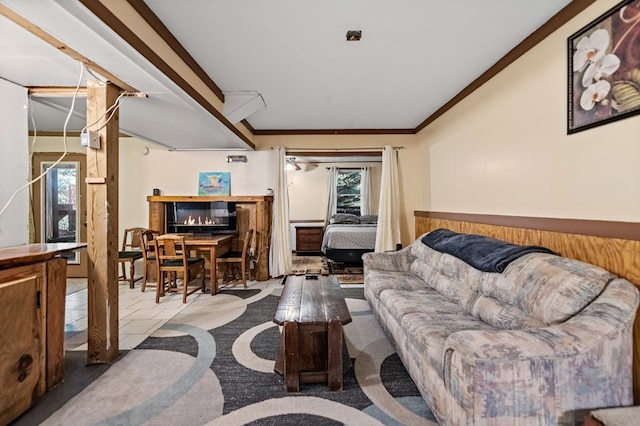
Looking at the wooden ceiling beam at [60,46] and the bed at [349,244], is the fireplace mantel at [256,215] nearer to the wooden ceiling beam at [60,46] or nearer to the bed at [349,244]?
the bed at [349,244]

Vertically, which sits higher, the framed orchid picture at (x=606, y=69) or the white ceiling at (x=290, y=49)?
the white ceiling at (x=290, y=49)

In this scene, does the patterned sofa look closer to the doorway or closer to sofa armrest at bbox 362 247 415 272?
sofa armrest at bbox 362 247 415 272

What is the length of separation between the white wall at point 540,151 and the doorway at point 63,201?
5.78 m

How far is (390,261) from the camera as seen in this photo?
350 cm

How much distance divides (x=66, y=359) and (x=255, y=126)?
3.64 meters

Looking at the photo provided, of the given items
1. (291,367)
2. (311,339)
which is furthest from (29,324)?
(311,339)

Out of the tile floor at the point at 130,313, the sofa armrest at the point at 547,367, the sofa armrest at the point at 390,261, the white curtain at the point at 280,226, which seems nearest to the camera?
the sofa armrest at the point at 547,367

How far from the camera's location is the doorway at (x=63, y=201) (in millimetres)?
4645

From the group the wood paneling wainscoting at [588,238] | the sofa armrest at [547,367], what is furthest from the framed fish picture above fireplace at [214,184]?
the sofa armrest at [547,367]

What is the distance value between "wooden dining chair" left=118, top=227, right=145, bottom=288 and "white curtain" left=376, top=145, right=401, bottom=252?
3.67 meters

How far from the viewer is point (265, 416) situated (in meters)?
1.65

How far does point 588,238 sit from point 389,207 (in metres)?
2.99

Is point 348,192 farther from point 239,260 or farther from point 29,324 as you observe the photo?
point 29,324

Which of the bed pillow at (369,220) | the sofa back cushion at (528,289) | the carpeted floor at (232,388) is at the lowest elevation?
the carpeted floor at (232,388)
